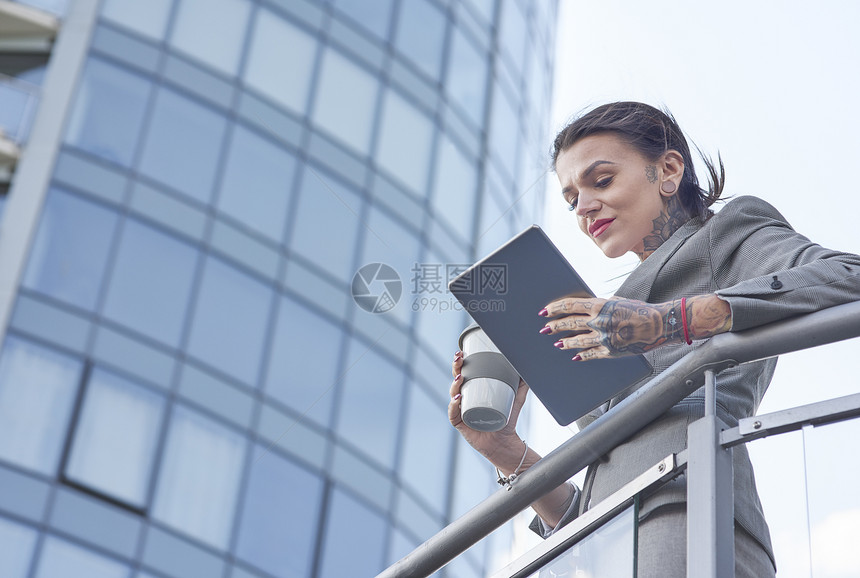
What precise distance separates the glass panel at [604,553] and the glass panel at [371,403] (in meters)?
12.8

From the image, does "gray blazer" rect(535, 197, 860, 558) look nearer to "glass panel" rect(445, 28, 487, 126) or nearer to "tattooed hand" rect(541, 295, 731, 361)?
"tattooed hand" rect(541, 295, 731, 361)

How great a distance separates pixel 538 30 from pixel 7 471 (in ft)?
45.4

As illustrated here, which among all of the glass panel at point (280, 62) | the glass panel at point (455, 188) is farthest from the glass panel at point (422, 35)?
the glass panel at point (280, 62)

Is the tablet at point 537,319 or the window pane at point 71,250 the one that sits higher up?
the window pane at point 71,250

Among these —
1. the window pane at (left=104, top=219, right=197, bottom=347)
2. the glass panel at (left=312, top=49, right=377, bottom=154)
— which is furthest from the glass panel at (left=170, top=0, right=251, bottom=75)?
the window pane at (left=104, top=219, right=197, bottom=347)

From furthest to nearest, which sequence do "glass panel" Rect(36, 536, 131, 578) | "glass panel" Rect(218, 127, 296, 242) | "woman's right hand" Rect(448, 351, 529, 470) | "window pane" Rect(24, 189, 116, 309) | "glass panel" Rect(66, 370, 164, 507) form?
"glass panel" Rect(218, 127, 296, 242) < "window pane" Rect(24, 189, 116, 309) < "glass panel" Rect(66, 370, 164, 507) < "glass panel" Rect(36, 536, 131, 578) < "woman's right hand" Rect(448, 351, 529, 470)

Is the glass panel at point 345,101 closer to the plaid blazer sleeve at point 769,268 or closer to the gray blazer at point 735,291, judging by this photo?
the gray blazer at point 735,291

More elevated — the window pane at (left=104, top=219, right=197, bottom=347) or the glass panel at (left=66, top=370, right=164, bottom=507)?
the window pane at (left=104, top=219, right=197, bottom=347)

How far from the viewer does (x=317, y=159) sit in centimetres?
1628

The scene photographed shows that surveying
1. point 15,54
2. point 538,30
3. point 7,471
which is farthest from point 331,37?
point 7,471

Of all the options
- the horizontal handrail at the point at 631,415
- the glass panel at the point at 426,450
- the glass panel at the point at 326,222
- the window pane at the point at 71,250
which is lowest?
the horizontal handrail at the point at 631,415

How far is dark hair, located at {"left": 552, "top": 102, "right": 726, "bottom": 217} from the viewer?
8.77ft

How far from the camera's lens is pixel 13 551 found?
12.2 meters

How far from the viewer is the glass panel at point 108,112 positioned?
1484 centimetres
